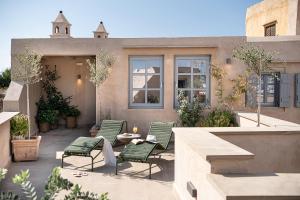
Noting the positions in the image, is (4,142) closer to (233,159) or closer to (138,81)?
(138,81)

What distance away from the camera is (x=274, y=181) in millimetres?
3203

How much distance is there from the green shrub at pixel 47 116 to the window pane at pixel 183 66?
526cm

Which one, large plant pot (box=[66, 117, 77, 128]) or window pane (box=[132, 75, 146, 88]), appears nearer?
window pane (box=[132, 75, 146, 88])

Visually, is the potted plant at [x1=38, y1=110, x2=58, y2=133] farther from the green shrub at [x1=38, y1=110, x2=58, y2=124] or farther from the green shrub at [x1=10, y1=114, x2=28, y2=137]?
the green shrub at [x1=10, y1=114, x2=28, y2=137]

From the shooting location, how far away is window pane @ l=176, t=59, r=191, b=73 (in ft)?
37.2

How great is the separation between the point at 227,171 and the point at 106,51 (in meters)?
8.20

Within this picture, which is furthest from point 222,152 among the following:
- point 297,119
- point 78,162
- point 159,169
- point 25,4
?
point 25,4

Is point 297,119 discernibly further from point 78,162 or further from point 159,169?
point 78,162

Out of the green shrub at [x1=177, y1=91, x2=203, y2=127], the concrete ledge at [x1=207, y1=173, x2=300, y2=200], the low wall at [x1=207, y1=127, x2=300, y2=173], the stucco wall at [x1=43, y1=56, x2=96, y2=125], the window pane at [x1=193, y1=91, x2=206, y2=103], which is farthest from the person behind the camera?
the stucco wall at [x1=43, y1=56, x2=96, y2=125]

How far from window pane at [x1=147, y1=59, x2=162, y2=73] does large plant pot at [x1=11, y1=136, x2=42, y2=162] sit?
482 cm

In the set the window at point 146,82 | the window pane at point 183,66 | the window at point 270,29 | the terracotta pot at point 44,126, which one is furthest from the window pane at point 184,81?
the window at point 270,29

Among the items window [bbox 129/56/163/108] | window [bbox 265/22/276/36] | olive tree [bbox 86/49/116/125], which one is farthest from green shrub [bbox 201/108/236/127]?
window [bbox 265/22/276/36]

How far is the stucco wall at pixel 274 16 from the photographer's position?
16553 millimetres

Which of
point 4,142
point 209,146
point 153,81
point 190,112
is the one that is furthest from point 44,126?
point 209,146
